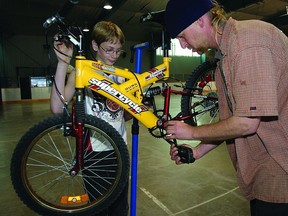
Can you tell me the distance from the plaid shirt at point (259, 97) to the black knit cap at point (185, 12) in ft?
0.34

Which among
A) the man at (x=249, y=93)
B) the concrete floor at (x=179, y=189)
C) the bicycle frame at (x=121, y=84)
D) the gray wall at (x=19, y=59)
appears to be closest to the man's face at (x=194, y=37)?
the man at (x=249, y=93)

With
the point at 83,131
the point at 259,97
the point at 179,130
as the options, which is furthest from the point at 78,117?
the point at 259,97

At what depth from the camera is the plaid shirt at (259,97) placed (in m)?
0.77

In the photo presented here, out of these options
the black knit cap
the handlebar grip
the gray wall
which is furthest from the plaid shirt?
the gray wall

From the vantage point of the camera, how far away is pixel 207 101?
1.73 meters

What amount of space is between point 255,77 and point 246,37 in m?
0.14

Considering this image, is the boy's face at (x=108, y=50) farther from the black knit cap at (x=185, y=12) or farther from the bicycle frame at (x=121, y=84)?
the black knit cap at (x=185, y=12)

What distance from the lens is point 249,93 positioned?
78cm

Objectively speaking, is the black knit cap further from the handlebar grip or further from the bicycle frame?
the handlebar grip

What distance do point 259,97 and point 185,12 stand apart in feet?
1.29

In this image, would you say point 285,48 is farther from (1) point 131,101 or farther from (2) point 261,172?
(1) point 131,101

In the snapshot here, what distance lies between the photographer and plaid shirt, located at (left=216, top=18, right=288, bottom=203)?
766 millimetres

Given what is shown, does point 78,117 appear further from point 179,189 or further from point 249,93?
point 179,189

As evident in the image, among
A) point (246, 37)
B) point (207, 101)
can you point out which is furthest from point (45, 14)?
point (246, 37)
